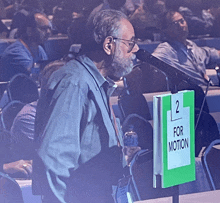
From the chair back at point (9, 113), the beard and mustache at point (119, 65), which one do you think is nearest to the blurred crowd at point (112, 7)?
the beard and mustache at point (119, 65)

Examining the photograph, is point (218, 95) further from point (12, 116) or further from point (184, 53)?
point (12, 116)

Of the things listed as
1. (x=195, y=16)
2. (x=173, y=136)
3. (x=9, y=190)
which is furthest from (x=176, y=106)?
(x=195, y=16)

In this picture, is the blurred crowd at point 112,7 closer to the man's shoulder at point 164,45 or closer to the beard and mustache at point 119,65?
the man's shoulder at point 164,45

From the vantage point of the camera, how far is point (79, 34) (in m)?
2.35

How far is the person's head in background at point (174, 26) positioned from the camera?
278cm

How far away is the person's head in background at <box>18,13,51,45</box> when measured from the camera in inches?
97.2

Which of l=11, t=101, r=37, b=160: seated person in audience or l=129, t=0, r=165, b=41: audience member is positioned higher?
l=129, t=0, r=165, b=41: audience member

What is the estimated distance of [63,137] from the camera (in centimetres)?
192

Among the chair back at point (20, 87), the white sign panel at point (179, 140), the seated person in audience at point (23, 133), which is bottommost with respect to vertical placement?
the seated person in audience at point (23, 133)

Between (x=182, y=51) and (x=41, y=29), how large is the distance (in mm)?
961

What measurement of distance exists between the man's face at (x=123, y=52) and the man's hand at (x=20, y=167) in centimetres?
71

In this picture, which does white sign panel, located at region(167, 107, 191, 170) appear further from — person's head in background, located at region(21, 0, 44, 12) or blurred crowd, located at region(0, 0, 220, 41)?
person's head in background, located at region(21, 0, 44, 12)

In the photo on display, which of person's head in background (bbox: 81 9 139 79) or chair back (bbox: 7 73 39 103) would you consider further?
chair back (bbox: 7 73 39 103)

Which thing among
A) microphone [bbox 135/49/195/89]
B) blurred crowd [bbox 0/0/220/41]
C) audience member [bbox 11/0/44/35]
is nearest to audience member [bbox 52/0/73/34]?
blurred crowd [bbox 0/0/220/41]
